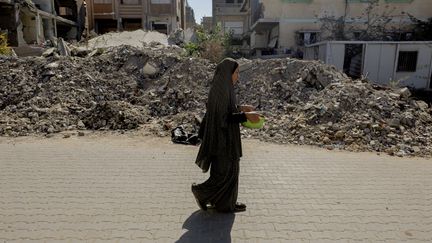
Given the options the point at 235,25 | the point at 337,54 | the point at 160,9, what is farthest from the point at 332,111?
the point at 235,25

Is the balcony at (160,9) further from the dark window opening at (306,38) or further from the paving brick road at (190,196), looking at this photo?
the paving brick road at (190,196)

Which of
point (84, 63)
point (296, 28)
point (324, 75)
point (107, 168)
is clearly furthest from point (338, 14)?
point (107, 168)

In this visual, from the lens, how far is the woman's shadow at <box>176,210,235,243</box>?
11.4ft

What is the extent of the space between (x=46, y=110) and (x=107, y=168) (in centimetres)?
401

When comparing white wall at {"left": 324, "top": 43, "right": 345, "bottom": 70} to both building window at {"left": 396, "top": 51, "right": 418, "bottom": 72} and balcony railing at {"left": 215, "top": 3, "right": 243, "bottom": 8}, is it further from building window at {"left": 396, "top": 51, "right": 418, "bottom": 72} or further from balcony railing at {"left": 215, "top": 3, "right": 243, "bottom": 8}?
balcony railing at {"left": 215, "top": 3, "right": 243, "bottom": 8}

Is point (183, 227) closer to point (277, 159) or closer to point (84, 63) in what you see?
point (277, 159)

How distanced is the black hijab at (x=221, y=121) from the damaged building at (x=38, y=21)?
679 inches

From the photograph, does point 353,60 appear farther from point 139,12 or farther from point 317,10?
point 139,12

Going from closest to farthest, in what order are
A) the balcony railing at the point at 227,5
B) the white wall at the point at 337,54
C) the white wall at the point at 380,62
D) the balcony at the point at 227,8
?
the white wall at the point at 337,54, the white wall at the point at 380,62, the balcony at the point at 227,8, the balcony railing at the point at 227,5

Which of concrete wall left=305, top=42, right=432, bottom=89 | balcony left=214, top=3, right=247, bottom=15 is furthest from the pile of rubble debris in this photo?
balcony left=214, top=3, right=247, bottom=15

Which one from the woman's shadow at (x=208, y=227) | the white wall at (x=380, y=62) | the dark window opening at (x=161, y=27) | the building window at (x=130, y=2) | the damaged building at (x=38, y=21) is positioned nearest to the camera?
the woman's shadow at (x=208, y=227)

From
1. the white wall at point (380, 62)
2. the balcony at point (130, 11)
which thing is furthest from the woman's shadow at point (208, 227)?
the balcony at point (130, 11)

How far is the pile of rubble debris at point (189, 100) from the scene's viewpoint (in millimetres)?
7450

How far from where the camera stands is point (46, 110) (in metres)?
8.55
